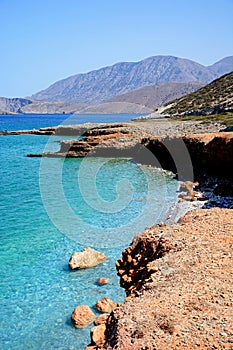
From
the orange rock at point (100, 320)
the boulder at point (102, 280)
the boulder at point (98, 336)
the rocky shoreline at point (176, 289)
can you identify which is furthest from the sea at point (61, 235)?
the boulder at point (98, 336)

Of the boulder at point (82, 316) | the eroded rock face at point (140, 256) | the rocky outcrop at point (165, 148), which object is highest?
the rocky outcrop at point (165, 148)

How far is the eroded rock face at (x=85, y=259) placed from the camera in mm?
15102

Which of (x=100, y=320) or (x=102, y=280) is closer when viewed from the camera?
(x=100, y=320)

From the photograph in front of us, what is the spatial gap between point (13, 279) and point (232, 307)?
10.1 meters

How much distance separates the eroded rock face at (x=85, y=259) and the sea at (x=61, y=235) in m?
0.29

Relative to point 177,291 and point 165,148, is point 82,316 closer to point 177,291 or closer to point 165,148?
point 177,291

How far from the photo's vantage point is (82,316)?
11.5 metres

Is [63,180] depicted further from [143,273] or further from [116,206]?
[143,273]

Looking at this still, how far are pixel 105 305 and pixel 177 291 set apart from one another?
5.06m

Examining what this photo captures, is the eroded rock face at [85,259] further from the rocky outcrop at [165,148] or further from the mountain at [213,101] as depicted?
the mountain at [213,101]

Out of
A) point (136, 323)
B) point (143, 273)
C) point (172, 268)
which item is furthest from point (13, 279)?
point (136, 323)

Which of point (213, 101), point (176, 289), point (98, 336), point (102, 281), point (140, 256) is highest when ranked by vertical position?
point (213, 101)

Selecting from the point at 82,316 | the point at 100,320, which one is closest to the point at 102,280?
the point at 82,316

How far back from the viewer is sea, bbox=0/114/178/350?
38.4 ft
